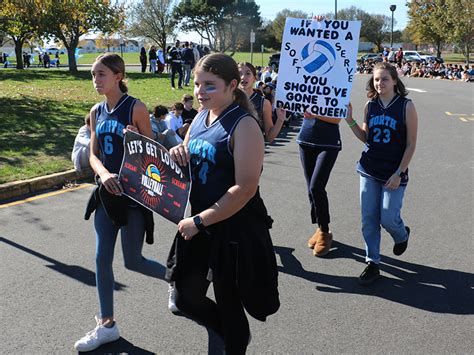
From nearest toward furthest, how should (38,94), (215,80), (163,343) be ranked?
(215,80)
(163,343)
(38,94)

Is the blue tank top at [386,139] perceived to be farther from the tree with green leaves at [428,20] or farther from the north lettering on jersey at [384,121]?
the tree with green leaves at [428,20]

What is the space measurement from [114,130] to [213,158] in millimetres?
947

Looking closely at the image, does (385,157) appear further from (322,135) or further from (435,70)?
(435,70)

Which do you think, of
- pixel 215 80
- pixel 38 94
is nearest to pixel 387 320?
pixel 215 80

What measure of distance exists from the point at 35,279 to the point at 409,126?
11.0 ft

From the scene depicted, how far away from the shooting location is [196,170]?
2.87 meters

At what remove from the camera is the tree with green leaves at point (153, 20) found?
177 ft

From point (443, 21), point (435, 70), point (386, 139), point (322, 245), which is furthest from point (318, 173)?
point (443, 21)

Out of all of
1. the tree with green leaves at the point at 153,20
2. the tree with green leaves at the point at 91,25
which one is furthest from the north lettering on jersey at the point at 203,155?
the tree with green leaves at the point at 153,20

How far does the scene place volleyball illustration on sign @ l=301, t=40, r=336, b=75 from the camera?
15.7 ft

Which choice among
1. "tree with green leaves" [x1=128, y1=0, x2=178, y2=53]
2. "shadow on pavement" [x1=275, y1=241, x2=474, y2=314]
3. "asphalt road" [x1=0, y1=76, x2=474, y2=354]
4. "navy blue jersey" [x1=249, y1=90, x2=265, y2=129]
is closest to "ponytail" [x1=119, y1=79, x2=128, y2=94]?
"asphalt road" [x1=0, y1=76, x2=474, y2=354]

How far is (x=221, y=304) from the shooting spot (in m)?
2.96

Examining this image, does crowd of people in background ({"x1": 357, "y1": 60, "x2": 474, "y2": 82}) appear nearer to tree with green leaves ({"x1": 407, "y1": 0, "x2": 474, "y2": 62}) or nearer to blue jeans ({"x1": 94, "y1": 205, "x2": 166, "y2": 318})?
tree with green leaves ({"x1": 407, "y1": 0, "x2": 474, "y2": 62})

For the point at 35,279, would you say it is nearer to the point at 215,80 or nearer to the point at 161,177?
the point at 161,177
